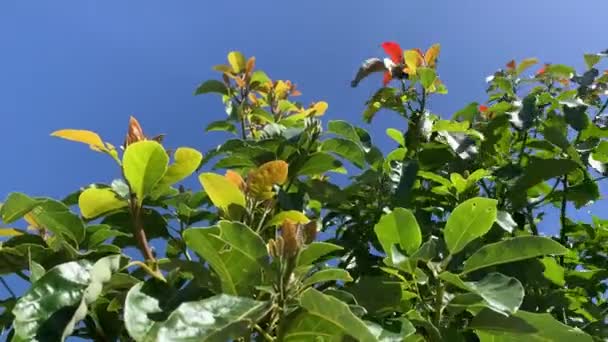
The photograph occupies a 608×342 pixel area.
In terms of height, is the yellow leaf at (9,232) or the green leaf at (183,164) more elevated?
the green leaf at (183,164)

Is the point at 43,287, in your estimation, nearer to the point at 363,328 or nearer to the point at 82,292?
the point at 82,292

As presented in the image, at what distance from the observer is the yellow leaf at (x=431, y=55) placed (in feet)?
7.32

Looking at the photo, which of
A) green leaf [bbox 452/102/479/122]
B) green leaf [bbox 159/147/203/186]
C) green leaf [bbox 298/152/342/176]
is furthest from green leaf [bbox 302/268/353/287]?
green leaf [bbox 452/102/479/122]

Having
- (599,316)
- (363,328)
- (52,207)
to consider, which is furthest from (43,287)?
(599,316)

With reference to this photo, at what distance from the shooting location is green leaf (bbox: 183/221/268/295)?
1.16 metres

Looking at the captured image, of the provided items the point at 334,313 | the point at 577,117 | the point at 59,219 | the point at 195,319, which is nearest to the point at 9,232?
the point at 59,219

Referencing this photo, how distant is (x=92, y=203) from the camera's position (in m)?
1.33

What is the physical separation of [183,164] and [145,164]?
3.6 inches

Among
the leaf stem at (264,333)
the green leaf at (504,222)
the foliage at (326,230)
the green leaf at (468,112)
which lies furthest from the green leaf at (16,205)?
the green leaf at (468,112)

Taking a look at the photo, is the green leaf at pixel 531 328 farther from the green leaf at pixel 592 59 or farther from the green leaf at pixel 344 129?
the green leaf at pixel 592 59

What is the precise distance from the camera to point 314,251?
Answer: 4.06 feet

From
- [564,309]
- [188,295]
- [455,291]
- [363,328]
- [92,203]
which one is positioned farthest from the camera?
[564,309]

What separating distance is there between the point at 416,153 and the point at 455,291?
0.69 meters

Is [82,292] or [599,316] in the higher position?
[82,292]
